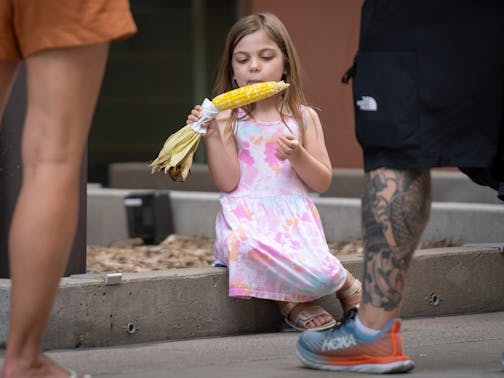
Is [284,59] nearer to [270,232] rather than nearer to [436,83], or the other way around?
[270,232]

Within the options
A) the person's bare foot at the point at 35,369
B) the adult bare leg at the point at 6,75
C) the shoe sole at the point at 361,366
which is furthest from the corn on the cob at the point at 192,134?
the person's bare foot at the point at 35,369

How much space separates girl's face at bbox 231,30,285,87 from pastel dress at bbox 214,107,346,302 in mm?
174

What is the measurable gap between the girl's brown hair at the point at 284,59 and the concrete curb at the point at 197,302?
2.13 feet

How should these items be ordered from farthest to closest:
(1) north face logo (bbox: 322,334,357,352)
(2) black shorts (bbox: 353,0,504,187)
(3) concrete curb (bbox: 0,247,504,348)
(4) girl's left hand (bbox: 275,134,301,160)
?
(4) girl's left hand (bbox: 275,134,301,160), (3) concrete curb (bbox: 0,247,504,348), (1) north face logo (bbox: 322,334,357,352), (2) black shorts (bbox: 353,0,504,187)

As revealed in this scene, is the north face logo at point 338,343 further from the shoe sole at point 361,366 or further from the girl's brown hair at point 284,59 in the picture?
the girl's brown hair at point 284,59

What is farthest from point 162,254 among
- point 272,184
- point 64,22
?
point 64,22

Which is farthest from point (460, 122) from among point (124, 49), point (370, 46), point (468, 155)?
point (124, 49)

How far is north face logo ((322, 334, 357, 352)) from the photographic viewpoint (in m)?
3.71

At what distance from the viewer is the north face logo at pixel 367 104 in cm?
362

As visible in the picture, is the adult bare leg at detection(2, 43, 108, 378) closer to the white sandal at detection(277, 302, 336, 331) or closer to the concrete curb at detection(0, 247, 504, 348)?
the concrete curb at detection(0, 247, 504, 348)

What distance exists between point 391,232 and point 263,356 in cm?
76

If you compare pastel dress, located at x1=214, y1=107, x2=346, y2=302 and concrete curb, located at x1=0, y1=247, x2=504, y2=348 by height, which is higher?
pastel dress, located at x1=214, y1=107, x2=346, y2=302

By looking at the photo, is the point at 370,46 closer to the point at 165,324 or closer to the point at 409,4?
the point at 409,4

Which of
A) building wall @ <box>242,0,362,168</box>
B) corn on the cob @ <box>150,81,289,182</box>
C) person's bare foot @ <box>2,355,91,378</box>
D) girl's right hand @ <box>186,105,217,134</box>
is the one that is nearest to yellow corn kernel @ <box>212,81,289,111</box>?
corn on the cob @ <box>150,81,289,182</box>
